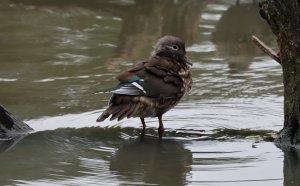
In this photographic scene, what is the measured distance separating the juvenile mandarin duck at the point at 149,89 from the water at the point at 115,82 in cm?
27

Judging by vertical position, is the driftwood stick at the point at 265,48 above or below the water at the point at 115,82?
above

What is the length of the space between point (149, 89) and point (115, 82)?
7.81 ft

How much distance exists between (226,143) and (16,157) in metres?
1.85

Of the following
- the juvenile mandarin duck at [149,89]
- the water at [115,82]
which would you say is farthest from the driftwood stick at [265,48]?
the juvenile mandarin duck at [149,89]

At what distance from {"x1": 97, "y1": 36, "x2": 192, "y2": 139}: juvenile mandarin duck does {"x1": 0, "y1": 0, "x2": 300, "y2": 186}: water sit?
0.27 meters

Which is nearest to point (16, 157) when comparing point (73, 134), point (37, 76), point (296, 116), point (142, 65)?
point (73, 134)

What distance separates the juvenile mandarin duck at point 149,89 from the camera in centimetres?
761

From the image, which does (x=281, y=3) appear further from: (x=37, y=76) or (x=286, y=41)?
(x=37, y=76)

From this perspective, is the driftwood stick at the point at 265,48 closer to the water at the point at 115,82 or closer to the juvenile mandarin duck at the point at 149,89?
the water at the point at 115,82

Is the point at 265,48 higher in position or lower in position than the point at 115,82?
higher

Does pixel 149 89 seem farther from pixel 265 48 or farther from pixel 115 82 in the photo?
pixel 115 82

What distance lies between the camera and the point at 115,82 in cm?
1012

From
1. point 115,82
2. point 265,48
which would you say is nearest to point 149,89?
point 265,48

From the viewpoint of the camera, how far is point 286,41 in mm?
7250
